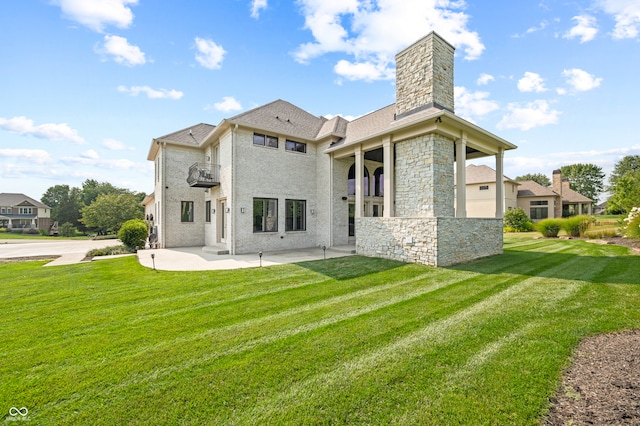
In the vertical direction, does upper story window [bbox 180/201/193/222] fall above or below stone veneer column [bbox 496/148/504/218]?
below

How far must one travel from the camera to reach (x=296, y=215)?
1367cm

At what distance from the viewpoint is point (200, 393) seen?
8.88 ft

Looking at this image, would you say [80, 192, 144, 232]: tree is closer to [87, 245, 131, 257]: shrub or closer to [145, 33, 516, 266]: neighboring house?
[145, 33, 516, 266]: neighboring house

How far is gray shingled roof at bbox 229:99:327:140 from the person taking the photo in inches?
486

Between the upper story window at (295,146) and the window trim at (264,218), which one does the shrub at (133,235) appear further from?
the upper story window at (295,146)

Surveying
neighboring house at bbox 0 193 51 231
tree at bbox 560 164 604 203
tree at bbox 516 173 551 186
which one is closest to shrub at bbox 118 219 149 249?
neighboring house at bbox 0 193 51 231

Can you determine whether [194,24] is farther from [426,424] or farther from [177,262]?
[426,424]

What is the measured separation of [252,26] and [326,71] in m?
3.97

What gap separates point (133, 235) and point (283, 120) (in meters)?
10.6

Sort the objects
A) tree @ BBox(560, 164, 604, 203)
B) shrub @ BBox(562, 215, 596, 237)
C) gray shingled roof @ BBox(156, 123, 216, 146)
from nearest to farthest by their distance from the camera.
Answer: gray shingled roof @ BBox(156, 123, 216, 146), shrub @ BBox(562, 215, 596, 237), tree @ BBox(560, 164, 604, 203)

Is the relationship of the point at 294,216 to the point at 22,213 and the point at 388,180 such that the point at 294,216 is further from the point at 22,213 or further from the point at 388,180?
the point at 22,213

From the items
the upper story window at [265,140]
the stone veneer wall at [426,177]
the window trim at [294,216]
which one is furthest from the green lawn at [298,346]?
the upper story window at [265,140]

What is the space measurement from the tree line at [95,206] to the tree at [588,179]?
79.0 metres

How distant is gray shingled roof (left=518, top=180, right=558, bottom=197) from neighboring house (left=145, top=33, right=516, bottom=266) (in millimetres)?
24252
